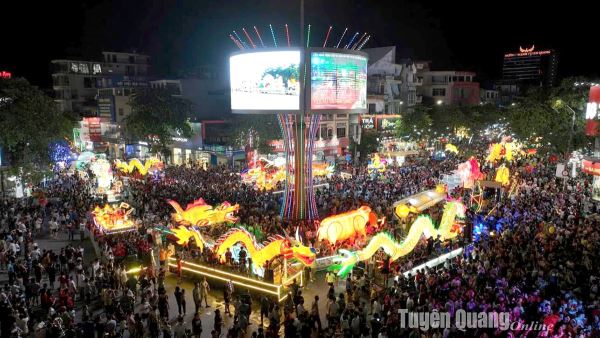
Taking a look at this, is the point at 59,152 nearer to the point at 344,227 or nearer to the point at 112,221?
the point at 112,221

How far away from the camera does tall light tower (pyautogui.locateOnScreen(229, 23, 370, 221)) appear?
20.3 m

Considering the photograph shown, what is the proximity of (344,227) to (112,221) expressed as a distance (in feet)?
33.0

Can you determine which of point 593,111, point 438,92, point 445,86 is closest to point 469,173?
point 593,111

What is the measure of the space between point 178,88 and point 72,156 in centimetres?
1288

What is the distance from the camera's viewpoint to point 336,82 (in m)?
20.9

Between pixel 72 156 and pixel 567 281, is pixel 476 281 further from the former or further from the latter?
pixel 72 156

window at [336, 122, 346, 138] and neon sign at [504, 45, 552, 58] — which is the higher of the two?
neon sign at [504, 45, 552, 58]

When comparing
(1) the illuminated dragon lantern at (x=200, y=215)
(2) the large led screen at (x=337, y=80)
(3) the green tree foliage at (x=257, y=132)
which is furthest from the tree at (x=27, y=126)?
(2) the large led screen at (x=337, y=80)

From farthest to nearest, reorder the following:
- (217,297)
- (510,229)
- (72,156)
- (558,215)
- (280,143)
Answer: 1. (280,143)
2. (72,156)
3. (558,215)
4. (510,229)
5. (217,297)

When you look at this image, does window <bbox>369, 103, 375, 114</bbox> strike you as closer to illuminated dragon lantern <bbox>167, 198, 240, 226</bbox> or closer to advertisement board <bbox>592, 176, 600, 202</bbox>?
advertisement board <bbox>592, 176, 600, 202</bbox>

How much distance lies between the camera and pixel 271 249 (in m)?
15.5

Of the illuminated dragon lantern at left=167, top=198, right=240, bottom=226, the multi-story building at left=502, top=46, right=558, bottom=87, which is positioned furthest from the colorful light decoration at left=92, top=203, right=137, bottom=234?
the multi-story building at left=502, top=46, right=558, bottom=87

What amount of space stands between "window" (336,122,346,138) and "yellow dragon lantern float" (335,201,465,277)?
25.9m

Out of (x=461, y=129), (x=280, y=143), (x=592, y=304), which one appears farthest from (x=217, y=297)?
(x=461, y=129)
